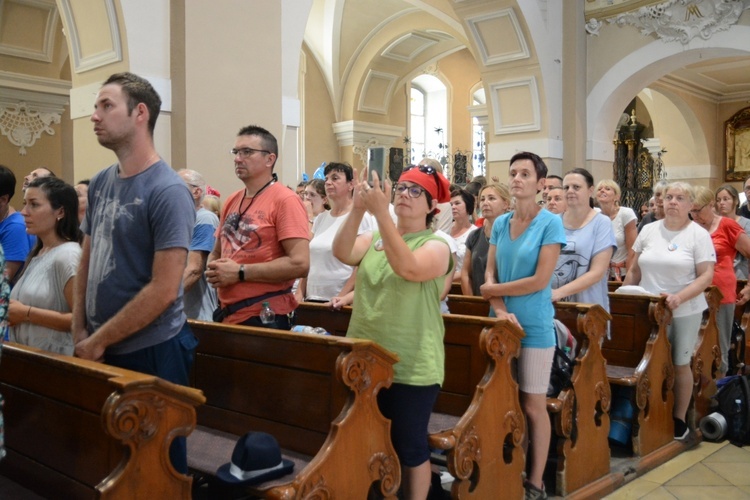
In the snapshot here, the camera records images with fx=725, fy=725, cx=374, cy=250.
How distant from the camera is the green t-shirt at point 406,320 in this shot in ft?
8.31

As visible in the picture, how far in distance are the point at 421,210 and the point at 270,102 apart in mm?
3601

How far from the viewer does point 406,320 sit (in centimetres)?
254

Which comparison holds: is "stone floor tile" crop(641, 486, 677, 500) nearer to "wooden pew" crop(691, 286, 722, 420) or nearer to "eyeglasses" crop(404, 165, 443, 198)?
"wooden pew" crop(691, 286, 722, 420)

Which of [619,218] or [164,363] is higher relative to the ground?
[619,218]

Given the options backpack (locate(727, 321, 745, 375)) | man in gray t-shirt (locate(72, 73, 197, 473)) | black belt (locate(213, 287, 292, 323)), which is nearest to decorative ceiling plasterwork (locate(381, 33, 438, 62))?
backpack (locate(727, 321, 745, 375))

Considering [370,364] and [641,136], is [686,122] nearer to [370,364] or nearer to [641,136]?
[641,136]

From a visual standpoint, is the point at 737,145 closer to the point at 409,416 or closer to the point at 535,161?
the point at 535,161

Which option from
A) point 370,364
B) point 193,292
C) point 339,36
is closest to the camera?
point 370,364

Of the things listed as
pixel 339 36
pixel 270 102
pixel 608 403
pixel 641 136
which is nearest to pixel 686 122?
pixel 641 136

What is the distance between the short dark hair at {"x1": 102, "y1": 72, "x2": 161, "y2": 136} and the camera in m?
2.17

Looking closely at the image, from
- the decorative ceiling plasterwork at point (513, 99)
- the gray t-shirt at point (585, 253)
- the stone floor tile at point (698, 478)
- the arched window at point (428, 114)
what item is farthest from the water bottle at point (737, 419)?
the arched window at point (428, 114)

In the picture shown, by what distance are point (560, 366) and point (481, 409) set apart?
752mm

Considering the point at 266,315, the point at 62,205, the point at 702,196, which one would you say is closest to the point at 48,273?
the point at 62,205

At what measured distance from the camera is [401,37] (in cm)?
1288
